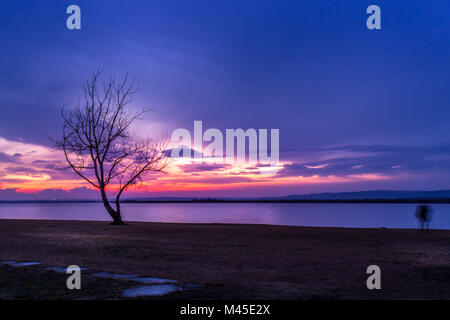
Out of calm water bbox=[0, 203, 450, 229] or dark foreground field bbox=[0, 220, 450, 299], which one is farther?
calm water bbox=[0, 203, 450, 229]

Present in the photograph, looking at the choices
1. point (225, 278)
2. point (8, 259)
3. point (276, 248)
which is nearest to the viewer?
point (225, 278)

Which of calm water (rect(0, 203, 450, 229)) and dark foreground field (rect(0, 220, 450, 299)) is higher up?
dark foreground field (rect(0, 220, 450, 299))

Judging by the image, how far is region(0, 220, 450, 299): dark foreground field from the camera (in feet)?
24.9

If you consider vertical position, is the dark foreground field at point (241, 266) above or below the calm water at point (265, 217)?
above

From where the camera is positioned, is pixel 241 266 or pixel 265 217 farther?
pixel 265 217

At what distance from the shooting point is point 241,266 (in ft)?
36.1

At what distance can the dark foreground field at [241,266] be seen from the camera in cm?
758

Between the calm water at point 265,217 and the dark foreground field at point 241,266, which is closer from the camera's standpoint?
the dark foreground field at point 241,266

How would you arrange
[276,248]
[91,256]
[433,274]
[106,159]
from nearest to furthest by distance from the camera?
1. [433,274]
2. [91,256]
3. [276,248]
4. [106,159]
